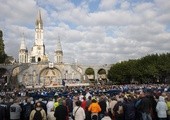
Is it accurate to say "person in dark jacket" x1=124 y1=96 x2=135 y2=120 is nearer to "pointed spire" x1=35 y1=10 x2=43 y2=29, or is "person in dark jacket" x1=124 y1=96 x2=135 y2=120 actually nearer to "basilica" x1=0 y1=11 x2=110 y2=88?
"basilica" x1=0 y1=11 x2=110 y2=88

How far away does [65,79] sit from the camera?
4016 inches

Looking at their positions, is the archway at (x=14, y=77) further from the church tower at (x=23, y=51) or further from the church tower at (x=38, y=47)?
the church tower at (x=38, y=47)

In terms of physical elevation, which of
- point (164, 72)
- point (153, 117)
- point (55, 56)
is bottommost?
point (153, 117)

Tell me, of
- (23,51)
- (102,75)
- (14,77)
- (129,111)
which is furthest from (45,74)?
(129,111)

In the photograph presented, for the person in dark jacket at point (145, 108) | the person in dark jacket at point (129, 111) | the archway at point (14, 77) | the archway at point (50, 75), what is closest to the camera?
the person in dark jacket at point (145, 108)

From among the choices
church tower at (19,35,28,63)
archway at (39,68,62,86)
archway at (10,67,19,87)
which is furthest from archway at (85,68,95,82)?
archway at (10,67,19,87)

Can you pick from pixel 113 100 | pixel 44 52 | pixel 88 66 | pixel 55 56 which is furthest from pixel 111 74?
pixel 113 100

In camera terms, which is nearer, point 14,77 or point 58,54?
point 14,77

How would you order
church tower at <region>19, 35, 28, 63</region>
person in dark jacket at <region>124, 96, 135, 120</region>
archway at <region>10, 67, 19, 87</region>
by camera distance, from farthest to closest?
church tower at <region>19, 35, 28, 63</region> < archway at <region>10, 67, 19, 87</region> < person in dark jacket at <region>124, 96, 135, 120</region>

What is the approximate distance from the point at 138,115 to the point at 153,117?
68 cm

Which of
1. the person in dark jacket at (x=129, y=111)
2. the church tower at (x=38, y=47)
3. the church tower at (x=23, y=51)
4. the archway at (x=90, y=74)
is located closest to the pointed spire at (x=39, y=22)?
the church tower at (x=38, y=47)

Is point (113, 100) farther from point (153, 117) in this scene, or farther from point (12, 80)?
point (12, 80)

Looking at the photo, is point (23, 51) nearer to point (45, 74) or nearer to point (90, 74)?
point (45, 74)

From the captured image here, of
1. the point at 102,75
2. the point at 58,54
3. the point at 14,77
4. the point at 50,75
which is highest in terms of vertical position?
the point at 58,54
